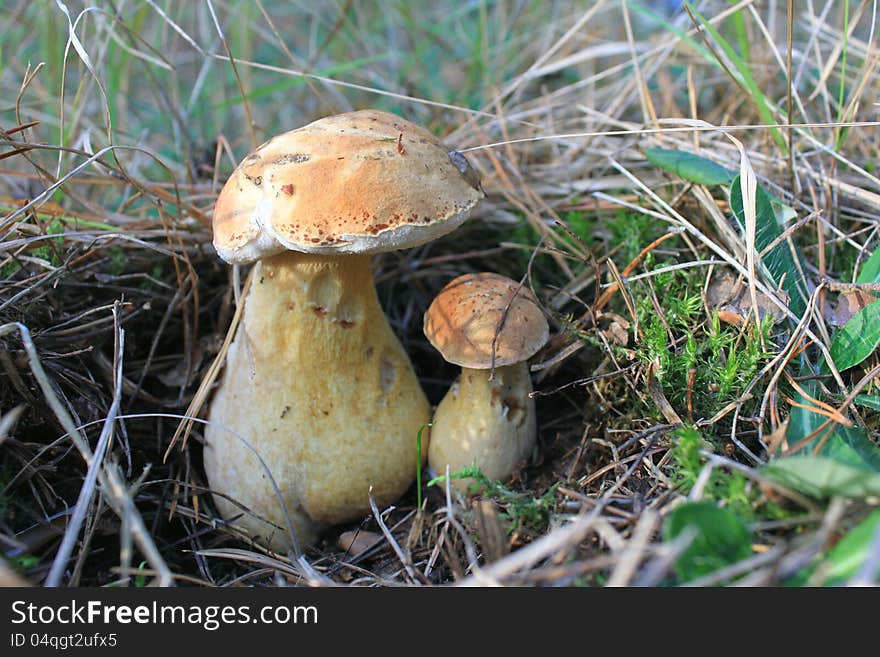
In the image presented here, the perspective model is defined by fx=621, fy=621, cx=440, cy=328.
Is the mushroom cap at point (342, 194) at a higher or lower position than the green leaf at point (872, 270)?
higher

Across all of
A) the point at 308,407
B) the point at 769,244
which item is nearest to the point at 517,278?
the point at 769,244

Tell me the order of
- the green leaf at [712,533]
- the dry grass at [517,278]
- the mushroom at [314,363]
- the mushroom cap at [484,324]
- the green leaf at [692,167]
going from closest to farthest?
the green leaf at [712,533], the dry grass at [517,278], the mushroom at [314,363], the mushroom cap at [484,324], the green leaf at [692,167]

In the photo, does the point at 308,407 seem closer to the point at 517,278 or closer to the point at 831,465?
the point at 517,278

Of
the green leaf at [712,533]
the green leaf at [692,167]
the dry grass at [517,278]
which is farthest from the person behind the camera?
the green leaf at [692,167]

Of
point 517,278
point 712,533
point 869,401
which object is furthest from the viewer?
point 517,278

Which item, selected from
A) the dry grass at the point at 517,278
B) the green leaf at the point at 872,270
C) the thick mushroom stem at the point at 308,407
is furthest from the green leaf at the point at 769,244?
the thick mushroom stem at the point at 308,407

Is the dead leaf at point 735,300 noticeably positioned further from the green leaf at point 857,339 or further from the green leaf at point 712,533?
the green leaf at point 712,533

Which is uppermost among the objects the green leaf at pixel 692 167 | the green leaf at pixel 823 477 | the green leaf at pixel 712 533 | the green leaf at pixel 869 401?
the green leaf at pixel 692 167
